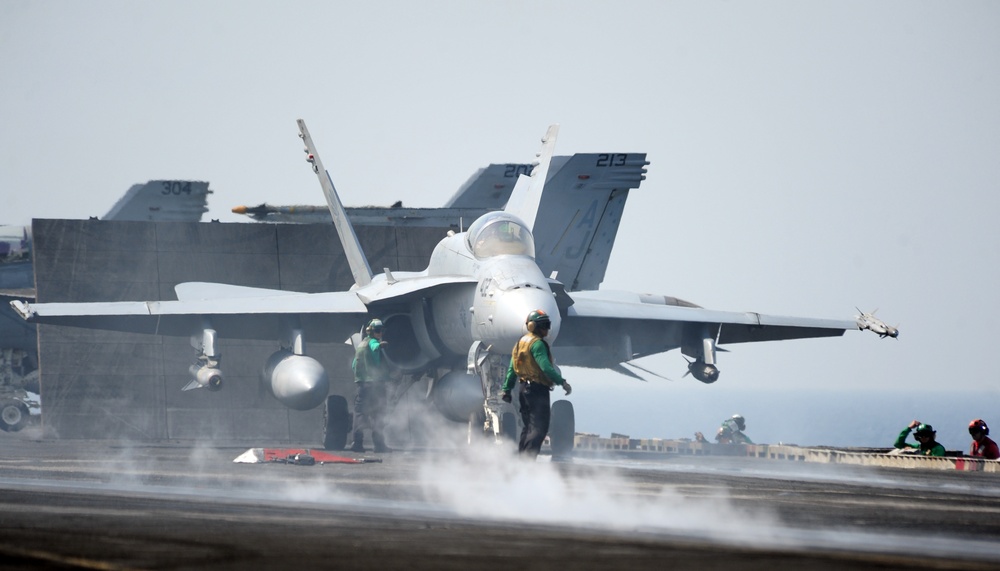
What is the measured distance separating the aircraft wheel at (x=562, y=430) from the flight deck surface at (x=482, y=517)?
5.81 metres

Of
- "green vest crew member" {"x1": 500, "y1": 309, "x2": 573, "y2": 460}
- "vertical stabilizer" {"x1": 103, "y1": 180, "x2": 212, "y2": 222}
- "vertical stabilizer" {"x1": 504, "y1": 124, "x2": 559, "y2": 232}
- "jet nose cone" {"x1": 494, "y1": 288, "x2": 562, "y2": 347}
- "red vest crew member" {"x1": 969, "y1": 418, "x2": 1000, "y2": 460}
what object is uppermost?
"vertical stabilizer" {"x1": 103, "y1": 180, "x2": 212, "y2": 222}

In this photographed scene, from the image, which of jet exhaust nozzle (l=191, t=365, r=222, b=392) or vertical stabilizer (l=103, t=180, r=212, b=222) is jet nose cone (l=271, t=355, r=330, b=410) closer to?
jet exhaust nozzle (l=191, t=365, r=222, b=392)

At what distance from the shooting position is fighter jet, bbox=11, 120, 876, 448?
19.7 meters

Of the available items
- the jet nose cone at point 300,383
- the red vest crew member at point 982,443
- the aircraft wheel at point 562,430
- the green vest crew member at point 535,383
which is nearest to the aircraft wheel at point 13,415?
the jet nose cone at point 300,383

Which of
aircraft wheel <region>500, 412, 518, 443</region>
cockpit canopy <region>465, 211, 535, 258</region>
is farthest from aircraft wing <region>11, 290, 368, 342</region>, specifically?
aircraft wheel <region>500, 412, 518, 443</region>

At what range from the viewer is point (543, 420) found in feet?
43.5

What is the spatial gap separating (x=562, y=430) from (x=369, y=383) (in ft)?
12.4

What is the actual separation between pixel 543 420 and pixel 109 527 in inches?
226

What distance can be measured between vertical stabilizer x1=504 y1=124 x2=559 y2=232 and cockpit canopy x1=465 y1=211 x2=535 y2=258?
1.81 m

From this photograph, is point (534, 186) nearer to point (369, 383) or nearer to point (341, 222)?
point (369, 383)

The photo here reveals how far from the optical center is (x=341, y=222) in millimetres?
26594

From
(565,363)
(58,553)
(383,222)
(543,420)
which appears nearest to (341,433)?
(565,363)

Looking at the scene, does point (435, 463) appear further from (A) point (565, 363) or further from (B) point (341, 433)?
(A) point (565, 363)

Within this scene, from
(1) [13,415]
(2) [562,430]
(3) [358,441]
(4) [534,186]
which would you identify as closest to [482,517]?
(3) [358,441]
